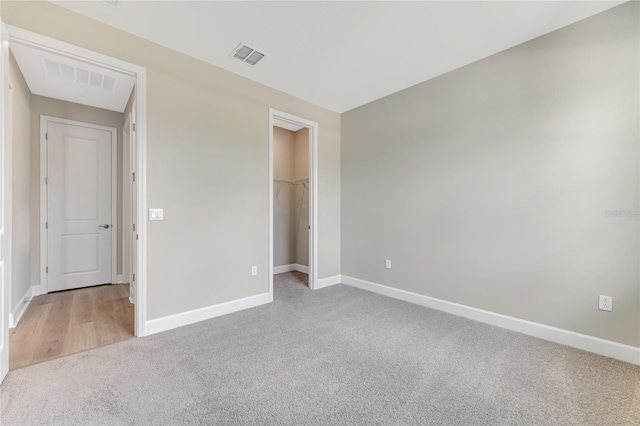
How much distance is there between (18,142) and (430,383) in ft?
15.3

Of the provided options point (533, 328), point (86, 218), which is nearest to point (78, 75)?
point (86, 218)

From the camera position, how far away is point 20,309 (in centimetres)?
292

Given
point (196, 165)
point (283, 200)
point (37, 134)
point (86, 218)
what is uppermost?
point (37, 134)

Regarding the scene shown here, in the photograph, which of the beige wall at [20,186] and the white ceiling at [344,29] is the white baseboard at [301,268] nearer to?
the white ceiling at [344,29]

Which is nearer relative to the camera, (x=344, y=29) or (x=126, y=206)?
(x=344, y=29)

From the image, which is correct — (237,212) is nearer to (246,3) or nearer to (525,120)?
(246,3)

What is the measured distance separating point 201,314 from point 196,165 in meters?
1.57

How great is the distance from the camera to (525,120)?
8.18 feet

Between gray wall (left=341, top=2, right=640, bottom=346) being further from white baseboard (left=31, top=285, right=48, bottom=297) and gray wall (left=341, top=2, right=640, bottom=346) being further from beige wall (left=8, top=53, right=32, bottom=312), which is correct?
white baseboard (left=31, top=285, right=48, bottom=297)

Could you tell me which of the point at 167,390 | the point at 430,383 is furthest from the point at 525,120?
the point at 167,390

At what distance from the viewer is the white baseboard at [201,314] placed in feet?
8.16

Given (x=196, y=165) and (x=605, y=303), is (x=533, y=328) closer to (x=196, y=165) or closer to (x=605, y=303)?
(x=605, y=303)

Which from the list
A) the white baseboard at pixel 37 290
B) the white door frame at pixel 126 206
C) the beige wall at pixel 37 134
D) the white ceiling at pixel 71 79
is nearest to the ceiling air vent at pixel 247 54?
the white ceiling at pixel 71 79

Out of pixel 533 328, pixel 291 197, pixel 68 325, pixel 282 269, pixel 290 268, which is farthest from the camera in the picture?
pixel 291 197
